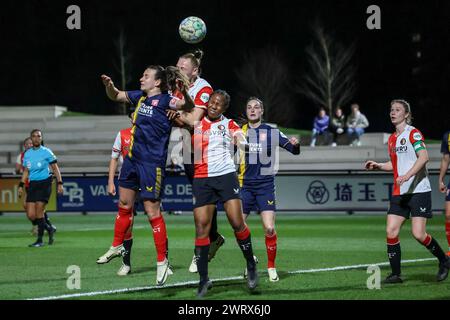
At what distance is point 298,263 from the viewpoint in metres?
13.4

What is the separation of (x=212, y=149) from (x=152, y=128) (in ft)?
4.35

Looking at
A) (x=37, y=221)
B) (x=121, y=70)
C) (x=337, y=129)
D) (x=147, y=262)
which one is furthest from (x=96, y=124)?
(x=147, y=262)

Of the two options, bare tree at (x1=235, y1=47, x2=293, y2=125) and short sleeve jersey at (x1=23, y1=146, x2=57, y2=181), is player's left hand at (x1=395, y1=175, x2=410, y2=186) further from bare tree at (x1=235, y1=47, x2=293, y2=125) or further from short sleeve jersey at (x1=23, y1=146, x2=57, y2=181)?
bare tree at (x1=235, y1=47, x2=293, y2=125)

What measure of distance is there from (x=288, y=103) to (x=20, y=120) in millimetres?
23586

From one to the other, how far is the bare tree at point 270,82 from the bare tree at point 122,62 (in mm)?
7907

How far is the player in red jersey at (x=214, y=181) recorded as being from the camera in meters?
9.66

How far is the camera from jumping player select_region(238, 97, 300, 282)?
11.6 meters

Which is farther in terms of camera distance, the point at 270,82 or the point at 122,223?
the point at 270,82

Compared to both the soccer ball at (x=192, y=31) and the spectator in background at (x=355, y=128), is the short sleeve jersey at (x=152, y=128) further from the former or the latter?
the spectator in background at (x=355, y=128)

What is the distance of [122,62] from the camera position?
57.0 meters

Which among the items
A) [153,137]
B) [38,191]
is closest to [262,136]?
[153,137]

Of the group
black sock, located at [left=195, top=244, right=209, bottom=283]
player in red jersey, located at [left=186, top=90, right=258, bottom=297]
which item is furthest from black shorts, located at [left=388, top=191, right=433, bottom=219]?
black sock, located at [left=195, top=244, right=209, bottom=283]

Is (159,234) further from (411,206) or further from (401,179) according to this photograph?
(411,206)
